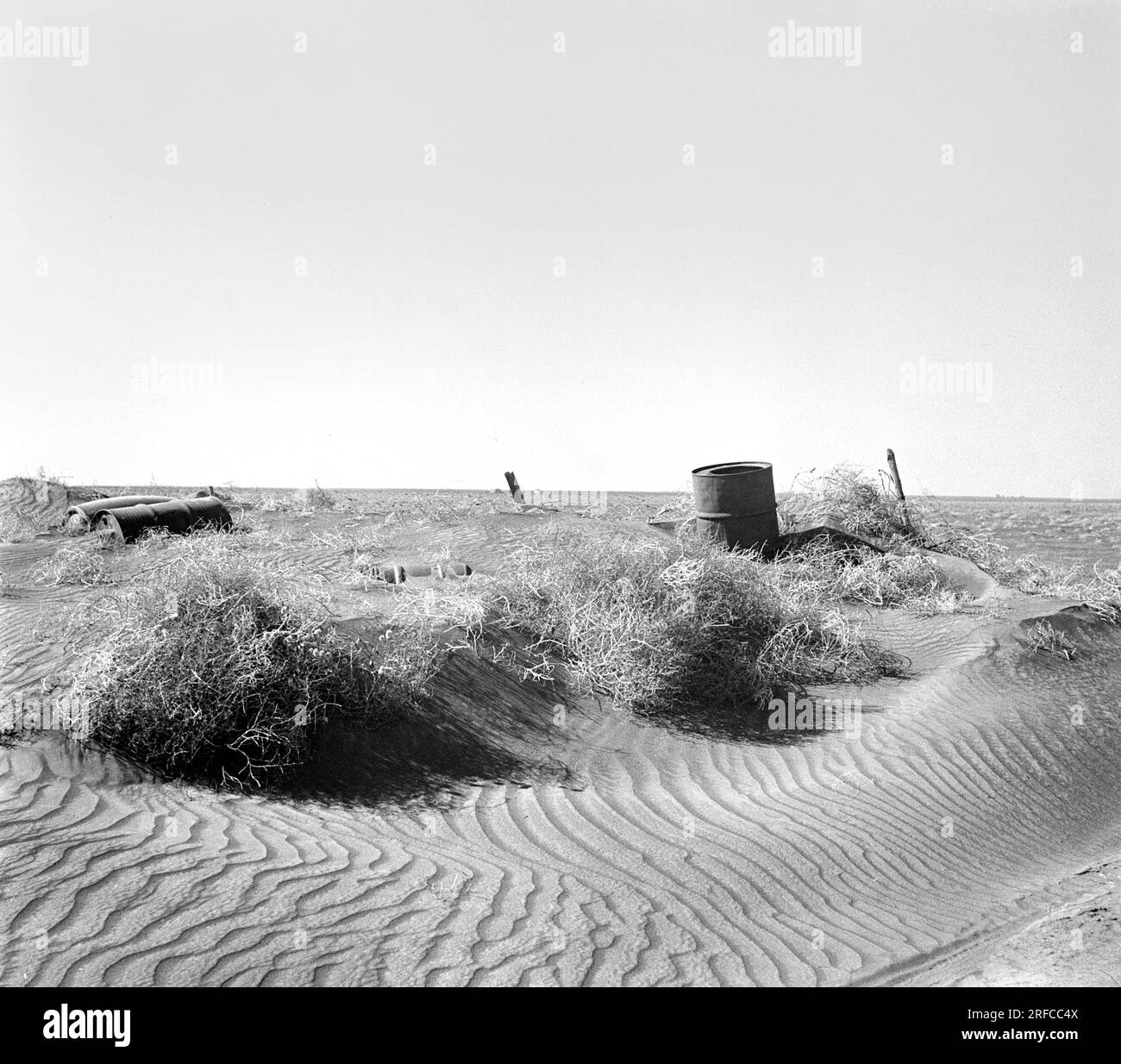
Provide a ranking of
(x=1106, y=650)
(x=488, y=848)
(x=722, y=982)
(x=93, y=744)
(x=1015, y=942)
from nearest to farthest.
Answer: (x=722, y=982)
(x=1015, y=942)
(x=488, y=848)
(x=93, y=744)
(x=1106, y=650)

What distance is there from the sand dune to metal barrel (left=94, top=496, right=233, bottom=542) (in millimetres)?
5839

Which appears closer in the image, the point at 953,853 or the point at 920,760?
the point at 953,853

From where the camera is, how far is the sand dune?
454 cm

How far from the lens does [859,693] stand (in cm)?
949

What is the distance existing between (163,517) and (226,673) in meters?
9.96

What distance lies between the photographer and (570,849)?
5980 mm

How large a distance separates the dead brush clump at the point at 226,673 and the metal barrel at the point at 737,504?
277 inches

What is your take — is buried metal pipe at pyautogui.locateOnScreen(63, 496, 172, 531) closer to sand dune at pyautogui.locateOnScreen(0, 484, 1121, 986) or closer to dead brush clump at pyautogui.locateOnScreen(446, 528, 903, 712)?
sand dune at pyautogui.locateOnScreen(0, 484, 1121, 986)

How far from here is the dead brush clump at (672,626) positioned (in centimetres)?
898

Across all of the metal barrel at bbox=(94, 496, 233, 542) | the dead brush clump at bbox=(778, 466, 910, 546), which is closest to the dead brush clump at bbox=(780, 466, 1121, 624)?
the dead brush clump at bbox=(778, 466, 910, 546)

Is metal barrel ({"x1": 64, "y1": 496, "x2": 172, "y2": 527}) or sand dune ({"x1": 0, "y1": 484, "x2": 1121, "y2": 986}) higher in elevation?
metal barrel ({"x1": 64, "y1": 496, "x2": 172, "y2": 527})
